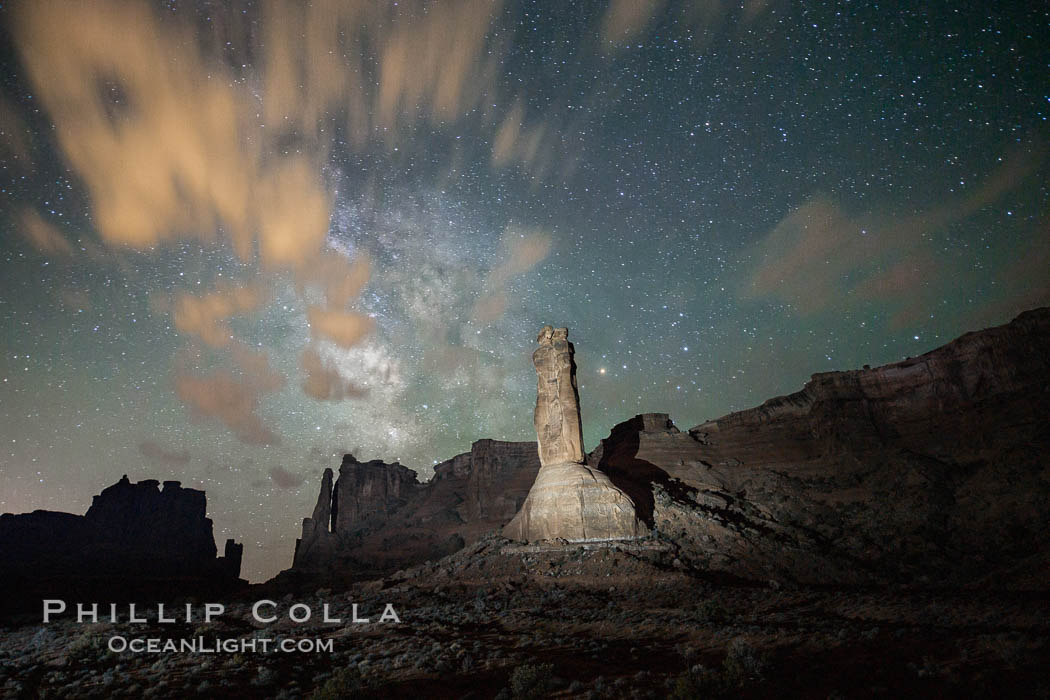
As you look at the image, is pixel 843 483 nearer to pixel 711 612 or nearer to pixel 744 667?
pixel 711 612

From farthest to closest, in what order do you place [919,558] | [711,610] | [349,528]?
[349,528] → [919,558] → [711,610]

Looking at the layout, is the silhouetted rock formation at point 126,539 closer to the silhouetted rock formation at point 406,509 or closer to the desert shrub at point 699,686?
the silhouetted rock formation at point 406,509

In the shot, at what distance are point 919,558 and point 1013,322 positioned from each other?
1701 inches

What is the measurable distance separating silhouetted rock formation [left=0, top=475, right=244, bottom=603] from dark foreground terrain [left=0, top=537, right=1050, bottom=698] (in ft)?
262

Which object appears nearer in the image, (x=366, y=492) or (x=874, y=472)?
(x=874, y=472)

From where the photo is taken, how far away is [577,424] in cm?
3678

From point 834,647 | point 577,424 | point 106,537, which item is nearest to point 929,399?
point 577,424

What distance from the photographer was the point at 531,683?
946 centimetres

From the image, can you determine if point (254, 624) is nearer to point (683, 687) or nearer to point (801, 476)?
point (683, 687)

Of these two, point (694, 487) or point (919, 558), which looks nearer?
point (919, 558)

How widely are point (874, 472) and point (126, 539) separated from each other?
14570 centimetres

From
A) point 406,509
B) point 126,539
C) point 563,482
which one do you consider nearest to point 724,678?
point 563,482

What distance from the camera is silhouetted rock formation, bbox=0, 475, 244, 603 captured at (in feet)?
277

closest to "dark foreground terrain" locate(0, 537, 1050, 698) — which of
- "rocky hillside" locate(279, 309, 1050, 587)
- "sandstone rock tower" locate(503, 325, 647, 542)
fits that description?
"sandstone rock tower" locate(503, 325, 647, 542)
